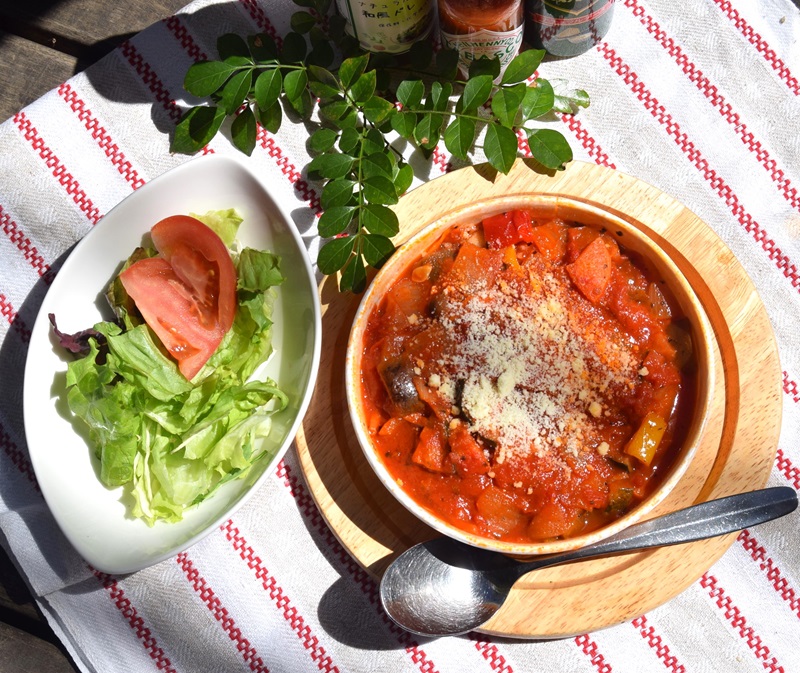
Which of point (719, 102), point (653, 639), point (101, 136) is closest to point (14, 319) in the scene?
point (101, 136)

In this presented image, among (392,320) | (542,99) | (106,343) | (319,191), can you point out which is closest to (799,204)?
(542,99)

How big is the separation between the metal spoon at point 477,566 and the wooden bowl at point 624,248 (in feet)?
0.27

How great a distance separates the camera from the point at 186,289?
2.32 meters

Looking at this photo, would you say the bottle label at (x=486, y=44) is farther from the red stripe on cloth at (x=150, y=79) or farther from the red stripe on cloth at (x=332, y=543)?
the red stripe on cloth at (x=332, y=543)

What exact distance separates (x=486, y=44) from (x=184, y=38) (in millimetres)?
1120

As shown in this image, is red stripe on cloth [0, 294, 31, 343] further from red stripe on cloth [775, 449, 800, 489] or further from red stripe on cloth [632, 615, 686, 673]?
red stripe on cloth [775, 449, 800, 489]

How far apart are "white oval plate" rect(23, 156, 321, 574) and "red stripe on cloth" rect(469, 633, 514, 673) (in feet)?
3.06

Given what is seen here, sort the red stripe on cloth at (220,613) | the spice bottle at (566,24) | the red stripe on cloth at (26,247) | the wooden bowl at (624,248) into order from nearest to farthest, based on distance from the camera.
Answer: the wooden bowl at (624,248), the spice bottle at (566,24), the red stripe on cloth at (220,613), the red stripe on cloth at (26,247)

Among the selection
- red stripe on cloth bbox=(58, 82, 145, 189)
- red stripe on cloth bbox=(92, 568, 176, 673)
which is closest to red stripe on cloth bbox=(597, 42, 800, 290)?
red stripe on cloth bbox=(58, 82, 145, 189)

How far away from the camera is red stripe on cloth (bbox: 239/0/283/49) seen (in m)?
2.63

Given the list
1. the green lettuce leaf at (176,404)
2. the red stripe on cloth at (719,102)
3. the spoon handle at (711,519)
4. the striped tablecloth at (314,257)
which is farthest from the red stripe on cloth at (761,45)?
the green lettuce leaf at (176,404)

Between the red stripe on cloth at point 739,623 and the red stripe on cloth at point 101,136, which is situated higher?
the red stripe on cloth at point 101,136

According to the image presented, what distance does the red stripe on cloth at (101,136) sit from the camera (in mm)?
2641

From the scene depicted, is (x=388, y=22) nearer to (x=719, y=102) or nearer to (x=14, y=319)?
(x=719, y=102)
